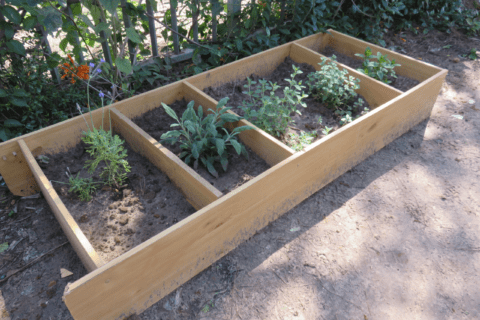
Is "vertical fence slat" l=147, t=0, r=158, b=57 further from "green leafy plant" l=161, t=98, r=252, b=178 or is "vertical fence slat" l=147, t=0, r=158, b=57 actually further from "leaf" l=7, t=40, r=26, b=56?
"green leafy plant" l=161, t=98, r=252, b=178

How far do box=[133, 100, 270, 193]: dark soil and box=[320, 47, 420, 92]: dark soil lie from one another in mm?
1611

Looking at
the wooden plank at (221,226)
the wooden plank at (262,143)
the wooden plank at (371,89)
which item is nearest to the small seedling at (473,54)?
the wooden plank at (221,226)

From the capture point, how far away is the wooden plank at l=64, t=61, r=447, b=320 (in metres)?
1.57

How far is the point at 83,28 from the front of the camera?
2664 mm

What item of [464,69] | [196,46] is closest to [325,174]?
[196,46]

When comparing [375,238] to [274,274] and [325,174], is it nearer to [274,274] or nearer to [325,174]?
[325,174]

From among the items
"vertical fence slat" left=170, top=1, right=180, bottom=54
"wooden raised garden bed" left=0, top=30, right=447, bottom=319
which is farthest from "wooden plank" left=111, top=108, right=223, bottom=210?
"vertical fence slat" left=170, top=1, right=180, bottom=54

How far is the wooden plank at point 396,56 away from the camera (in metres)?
3.09

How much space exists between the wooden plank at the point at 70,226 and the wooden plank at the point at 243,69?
1.23 meters

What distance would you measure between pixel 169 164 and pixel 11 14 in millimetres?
1367

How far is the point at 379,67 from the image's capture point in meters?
3.13

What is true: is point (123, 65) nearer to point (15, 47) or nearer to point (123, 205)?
point (15, 47)

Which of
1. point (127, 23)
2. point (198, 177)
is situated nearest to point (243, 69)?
point (127, 23)

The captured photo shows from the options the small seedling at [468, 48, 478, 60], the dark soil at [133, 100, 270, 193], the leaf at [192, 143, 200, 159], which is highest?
the small seedling at [468, 48, 478, 60]
